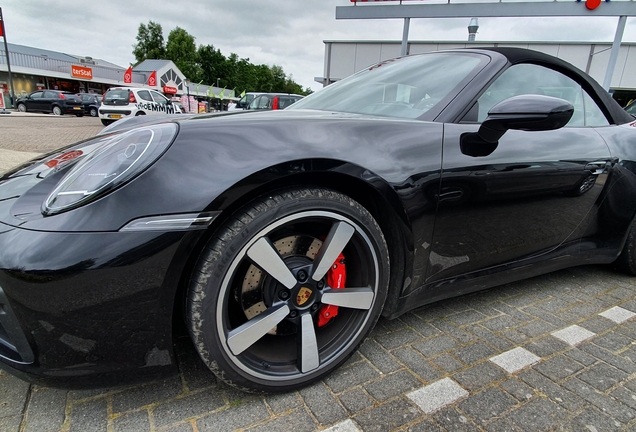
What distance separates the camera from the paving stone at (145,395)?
1.32 m

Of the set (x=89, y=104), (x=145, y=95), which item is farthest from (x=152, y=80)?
(x=145, y=95)

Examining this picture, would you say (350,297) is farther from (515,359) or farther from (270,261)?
(515,359)

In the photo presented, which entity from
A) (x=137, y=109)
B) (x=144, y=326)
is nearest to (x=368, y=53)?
Answer: (x=137, y=109)

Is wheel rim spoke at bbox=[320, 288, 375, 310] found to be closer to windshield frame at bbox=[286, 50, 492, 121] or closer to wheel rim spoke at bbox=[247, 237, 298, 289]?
wheel rim spoke at bbox=[247, 237, 298, 289]

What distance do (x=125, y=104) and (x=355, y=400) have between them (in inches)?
656

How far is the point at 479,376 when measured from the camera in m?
1.57

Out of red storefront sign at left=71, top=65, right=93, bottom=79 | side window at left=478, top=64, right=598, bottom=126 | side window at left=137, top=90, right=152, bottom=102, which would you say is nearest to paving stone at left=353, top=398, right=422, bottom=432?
side window at left=478, top=64, right=598, bottom=126

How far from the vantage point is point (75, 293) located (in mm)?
1030

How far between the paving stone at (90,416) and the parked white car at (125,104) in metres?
14.6

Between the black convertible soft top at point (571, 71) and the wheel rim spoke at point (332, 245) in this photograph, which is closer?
the wheel rim spoke at point (332, 245)

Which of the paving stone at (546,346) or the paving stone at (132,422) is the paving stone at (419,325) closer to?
the paving stone at (546,346)

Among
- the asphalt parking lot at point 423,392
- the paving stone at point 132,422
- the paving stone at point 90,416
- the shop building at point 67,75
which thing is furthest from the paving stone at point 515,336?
the shop building at point 67,75

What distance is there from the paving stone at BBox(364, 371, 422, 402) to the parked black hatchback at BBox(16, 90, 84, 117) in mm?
27552

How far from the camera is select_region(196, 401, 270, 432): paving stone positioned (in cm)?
125
